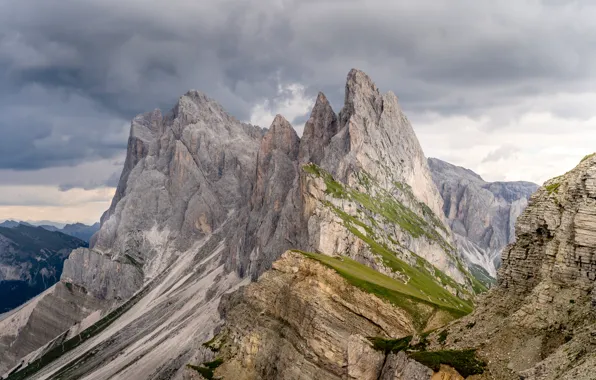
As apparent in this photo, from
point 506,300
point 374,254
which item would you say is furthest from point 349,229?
point 506,300

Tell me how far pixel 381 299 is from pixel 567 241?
58.0 metres

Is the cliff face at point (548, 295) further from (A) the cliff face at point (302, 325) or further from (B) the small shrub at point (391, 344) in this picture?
(A) the cliff face at point (302, 325)

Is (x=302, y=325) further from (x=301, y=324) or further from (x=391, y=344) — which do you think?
(x=391, y=344)

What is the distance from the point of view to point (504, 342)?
5022 centimetres

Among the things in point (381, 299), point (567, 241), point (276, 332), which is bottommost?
point (276, 332)

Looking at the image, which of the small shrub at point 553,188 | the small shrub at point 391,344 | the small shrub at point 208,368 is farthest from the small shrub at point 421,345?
the small shrub at point 208,368

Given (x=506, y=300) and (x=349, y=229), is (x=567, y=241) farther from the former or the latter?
(x=349, y=229)

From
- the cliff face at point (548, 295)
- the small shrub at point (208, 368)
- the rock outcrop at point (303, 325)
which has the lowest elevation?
the small shrub at point (208, 368)

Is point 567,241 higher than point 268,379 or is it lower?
higher

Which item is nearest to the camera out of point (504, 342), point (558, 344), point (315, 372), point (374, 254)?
point (558, 344)

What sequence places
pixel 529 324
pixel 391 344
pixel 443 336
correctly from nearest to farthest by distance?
pixel 529 324 → pixel 443 336 → pixel 391 344

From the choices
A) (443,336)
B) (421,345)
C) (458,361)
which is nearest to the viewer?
(458,361)

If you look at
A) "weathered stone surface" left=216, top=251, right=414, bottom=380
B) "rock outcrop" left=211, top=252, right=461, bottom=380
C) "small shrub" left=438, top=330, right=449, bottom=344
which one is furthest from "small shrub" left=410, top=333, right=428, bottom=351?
"weathered stone surface" left=216, top=251, right=414, bottom=380

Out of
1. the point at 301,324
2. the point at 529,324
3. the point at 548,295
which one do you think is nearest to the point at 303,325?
the point at 301,324
